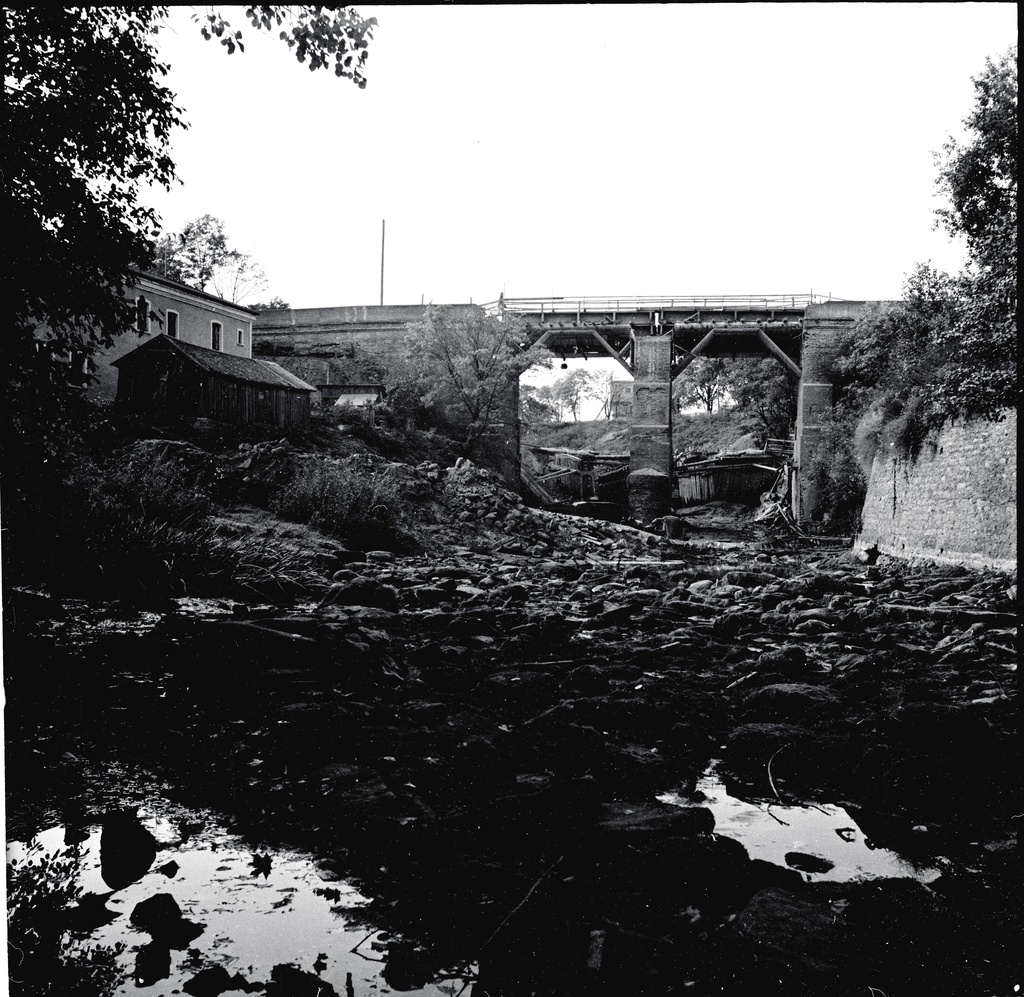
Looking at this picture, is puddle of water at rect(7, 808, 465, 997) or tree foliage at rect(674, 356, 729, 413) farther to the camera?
tree foliage at rect(674, 356, 729, 413)

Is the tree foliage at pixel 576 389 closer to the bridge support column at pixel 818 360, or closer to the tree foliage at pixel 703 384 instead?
the tree foliage at pixel 703 384

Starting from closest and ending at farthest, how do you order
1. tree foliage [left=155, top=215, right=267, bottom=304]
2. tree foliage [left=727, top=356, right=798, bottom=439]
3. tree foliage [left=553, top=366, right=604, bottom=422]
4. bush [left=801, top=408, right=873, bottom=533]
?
tree foliage [left=155, top=215, right=267, bottom=304] → bush [left=801, top=408, right=873, bottom=533] → tree foliage [left=727, top=356, right=798, bottom=439] → tree foliage [left=553, top=366, right=604, bottom=422]

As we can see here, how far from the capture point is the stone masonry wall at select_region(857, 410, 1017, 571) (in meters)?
9.48

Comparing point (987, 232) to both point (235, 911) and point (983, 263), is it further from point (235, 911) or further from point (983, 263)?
point (235, 911)

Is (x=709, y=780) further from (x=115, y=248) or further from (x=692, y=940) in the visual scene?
(x=115, y=248)

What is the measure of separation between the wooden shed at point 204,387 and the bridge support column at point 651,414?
13507mm

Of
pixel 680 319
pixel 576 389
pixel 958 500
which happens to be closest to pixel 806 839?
pixel 958 500

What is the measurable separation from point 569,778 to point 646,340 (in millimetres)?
24250

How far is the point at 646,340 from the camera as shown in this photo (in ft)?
84.6

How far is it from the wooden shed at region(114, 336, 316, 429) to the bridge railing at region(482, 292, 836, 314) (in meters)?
12.0

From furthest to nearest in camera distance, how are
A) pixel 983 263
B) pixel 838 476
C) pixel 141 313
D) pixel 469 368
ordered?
pixel 469 368
pixel 838 476
pixel 983 263
pixel 141 313

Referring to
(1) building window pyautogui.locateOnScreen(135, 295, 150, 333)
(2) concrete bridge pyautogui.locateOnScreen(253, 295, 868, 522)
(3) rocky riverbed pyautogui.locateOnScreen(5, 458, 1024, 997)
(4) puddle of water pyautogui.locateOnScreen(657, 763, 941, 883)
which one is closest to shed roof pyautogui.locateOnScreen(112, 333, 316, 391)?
(1) building window pyautogui.locateOnScreen(135, 295, 150, 333)

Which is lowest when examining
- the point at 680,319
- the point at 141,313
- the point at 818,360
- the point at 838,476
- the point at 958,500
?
the point at 958,500

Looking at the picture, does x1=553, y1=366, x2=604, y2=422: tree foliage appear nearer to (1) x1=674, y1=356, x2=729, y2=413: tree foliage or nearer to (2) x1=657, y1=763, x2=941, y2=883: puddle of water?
→ (1) x1=674, y1=356, x2=729, y2=413: tree foliage
